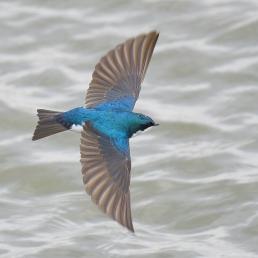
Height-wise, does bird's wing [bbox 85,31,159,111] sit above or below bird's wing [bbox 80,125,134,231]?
above

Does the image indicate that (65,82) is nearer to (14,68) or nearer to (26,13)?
(14,68)

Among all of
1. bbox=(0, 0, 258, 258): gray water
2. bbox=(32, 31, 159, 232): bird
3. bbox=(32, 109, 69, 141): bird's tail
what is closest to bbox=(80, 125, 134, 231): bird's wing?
bbox=(32, 31, 159, 232): bird

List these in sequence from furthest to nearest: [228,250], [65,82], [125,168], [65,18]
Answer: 1. [65,18]
2. [65,82]
3. [228,250]
4. [125,168]

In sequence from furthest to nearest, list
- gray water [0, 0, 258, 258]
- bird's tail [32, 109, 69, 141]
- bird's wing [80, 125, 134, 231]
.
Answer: gray water [0, 0, 258, 258], bird's tail [32, 109, 69, 141], bird's wing [80, 125, 134, 231]

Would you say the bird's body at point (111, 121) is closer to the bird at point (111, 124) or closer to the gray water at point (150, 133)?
the bird at point (111, 124)

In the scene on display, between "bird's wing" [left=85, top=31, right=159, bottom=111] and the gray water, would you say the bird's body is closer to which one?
"bird's wing" [left=85, top=31, right=159, bottom=111]

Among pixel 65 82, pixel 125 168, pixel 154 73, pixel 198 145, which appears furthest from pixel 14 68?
pixel 125 168

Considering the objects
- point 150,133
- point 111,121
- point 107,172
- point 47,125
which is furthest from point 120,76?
point 150,133

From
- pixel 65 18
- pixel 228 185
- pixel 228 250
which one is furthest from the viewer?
pixel 65 18
